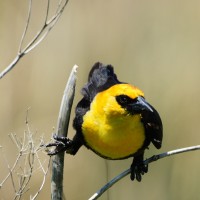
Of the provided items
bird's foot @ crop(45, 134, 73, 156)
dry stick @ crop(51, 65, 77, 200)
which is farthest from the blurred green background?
dry stick @ crop(51, 65, 77, 200)

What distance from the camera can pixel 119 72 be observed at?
12.1 ft

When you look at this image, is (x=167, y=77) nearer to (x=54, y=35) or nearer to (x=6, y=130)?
(x=54, y=35)

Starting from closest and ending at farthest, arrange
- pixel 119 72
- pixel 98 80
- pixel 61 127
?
pixel 61 127, pixel 98 80, pixel 119 72

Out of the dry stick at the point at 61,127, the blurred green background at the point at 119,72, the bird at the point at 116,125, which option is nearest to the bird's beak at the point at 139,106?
the bird at the point at 116,125

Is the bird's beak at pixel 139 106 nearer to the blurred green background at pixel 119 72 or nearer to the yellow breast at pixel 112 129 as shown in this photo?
the yellow breast at pixel 112 129

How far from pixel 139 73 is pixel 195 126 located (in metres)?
0.43

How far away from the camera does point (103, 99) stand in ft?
9.32

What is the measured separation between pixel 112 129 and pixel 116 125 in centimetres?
2

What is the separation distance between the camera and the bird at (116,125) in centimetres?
277

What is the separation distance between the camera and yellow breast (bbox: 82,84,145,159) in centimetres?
278

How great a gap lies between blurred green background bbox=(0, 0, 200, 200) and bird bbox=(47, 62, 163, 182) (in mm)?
664

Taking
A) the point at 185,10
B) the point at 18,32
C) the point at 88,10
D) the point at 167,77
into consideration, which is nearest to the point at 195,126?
the point at 167,77

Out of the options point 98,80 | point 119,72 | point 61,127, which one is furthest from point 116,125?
point 119,72

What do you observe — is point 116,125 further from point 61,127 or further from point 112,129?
point 61,127
